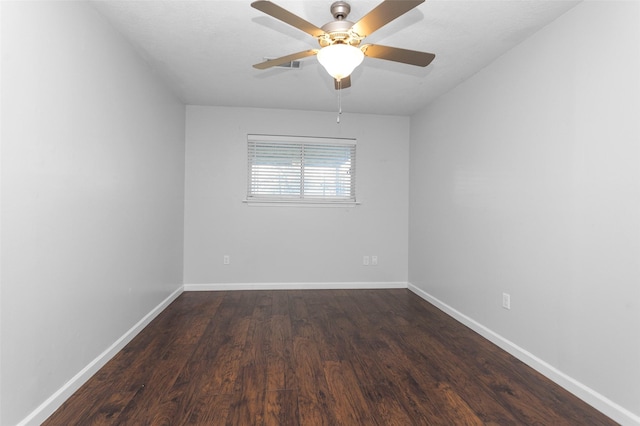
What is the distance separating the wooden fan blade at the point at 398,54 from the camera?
73.5 inches

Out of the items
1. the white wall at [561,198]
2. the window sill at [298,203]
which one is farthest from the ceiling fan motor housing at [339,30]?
the window sill at [298,203]

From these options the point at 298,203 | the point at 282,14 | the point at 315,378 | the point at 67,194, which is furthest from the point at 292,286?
the point at 282,14

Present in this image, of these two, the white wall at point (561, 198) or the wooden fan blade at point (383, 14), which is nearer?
the wooden fan blade at point (383, 14)

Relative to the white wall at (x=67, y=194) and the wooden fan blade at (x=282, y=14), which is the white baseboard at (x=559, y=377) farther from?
the white wall at (x=67, y=194)

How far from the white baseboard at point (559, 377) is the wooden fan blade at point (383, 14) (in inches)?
90.0

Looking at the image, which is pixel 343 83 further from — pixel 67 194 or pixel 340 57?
pixel 67 194

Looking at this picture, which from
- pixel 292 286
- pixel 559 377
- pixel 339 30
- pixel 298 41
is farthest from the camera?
pixel 292 286

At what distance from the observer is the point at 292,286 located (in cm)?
435

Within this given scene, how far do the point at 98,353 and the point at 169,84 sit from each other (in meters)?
2.64

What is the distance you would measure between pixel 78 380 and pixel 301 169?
3162 millimetres

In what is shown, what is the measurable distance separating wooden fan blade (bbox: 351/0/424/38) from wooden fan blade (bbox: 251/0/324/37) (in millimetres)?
222

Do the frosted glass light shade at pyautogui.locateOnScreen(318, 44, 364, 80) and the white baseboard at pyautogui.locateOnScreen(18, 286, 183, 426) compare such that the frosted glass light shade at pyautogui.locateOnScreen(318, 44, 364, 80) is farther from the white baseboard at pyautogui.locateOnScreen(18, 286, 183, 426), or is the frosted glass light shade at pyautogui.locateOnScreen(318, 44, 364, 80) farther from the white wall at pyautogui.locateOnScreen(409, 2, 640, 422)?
the white baseboard at pyautogui.locateOnScreen(18, 286, 183, 426)

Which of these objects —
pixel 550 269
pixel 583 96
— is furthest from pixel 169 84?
pixel 550 269

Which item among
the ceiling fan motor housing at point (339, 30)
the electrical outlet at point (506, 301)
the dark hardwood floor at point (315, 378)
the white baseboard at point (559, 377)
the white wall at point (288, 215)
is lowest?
the dark hardwood floor at point (315, 378)
